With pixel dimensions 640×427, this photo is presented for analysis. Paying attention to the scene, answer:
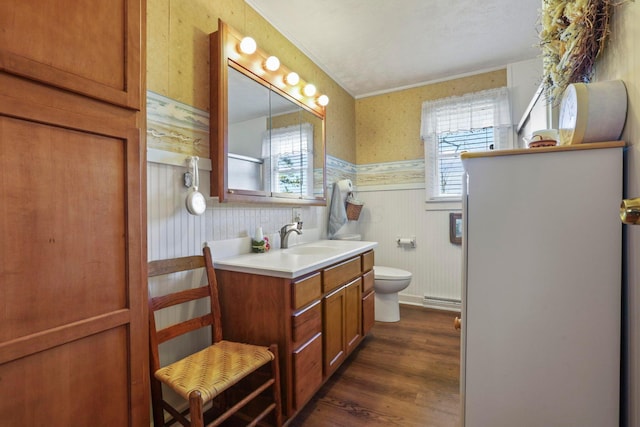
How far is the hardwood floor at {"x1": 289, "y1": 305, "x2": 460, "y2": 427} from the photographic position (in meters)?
1.56

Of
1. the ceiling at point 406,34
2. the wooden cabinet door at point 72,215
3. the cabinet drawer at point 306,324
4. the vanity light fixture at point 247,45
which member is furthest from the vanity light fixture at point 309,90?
the cabinet drawer at point 306,324

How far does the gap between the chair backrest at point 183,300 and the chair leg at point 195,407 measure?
303 mm

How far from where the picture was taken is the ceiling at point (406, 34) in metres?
2.05

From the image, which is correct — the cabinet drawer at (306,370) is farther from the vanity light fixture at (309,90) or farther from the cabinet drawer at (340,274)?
the vanity light fixture at (309,90)

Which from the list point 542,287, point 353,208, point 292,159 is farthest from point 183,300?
point 353,208

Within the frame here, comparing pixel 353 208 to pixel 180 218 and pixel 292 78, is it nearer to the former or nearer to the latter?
pixel 292 78

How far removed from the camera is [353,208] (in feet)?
10.9

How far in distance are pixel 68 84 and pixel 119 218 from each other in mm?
379

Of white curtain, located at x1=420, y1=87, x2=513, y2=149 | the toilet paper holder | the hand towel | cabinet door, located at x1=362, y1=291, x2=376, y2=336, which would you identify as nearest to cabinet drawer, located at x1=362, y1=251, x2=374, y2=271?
cabinet door, located at x1=362, y1=291, x2=376, y2=336

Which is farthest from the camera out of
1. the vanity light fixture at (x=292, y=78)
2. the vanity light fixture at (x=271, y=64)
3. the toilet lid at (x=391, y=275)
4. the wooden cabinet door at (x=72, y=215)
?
the toilet lid at (x=391, y=275)

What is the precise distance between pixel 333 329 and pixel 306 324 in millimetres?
369

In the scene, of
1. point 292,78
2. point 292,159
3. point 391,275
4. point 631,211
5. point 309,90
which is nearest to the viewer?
point 631,211

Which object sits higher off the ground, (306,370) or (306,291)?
(306,291)

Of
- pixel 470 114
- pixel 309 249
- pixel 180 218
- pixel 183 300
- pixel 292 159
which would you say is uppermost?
pixel 470 114
